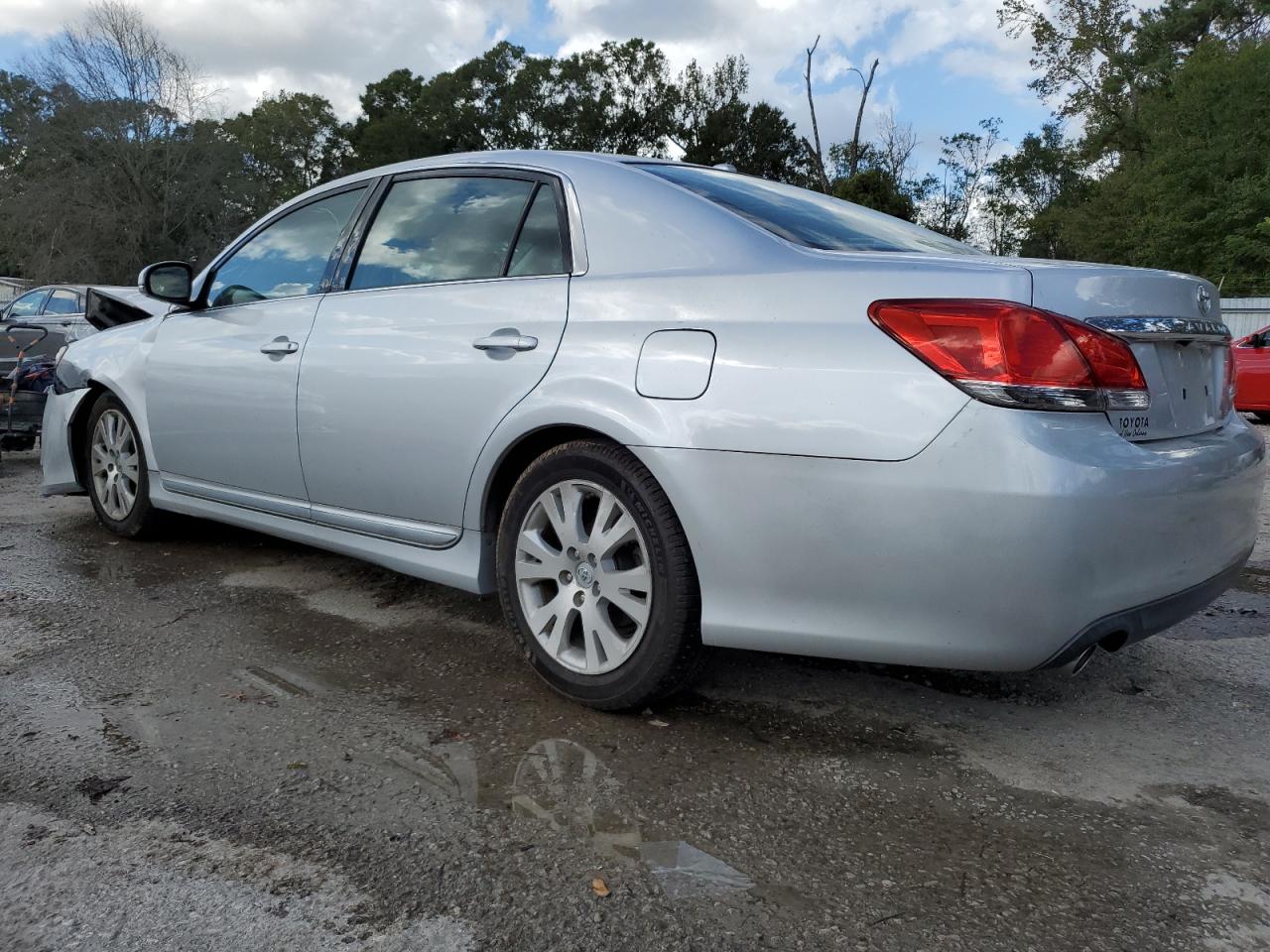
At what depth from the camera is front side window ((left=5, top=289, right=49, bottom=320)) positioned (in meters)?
14.3

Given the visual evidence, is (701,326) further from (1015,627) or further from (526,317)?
(1015,627)

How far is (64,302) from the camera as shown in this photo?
14234 millimetres

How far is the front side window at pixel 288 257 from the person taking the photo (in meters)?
3.86

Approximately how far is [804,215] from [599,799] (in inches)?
69.5

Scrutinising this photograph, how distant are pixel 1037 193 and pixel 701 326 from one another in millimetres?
55113

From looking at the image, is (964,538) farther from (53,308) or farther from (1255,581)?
(53,308)

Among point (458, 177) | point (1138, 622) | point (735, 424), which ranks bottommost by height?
point (1138, 622)

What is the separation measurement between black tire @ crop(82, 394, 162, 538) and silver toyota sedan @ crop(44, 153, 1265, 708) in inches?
46.9

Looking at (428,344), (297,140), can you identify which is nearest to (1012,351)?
(428,344)

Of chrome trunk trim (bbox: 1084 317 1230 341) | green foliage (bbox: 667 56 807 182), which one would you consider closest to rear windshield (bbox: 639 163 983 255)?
chrome trunk trim (bbox: 1084 317 1230 341)

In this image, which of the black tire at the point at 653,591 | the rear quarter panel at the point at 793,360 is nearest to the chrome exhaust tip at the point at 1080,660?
the rear quarter panel at the point at 793,360

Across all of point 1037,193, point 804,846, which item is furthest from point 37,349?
point 1037,193

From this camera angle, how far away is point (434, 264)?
3.41 metres

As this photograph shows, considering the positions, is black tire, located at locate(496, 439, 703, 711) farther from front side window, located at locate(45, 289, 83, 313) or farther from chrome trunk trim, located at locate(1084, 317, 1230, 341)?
front side window, located at locate(45, 289, 83, 313)
